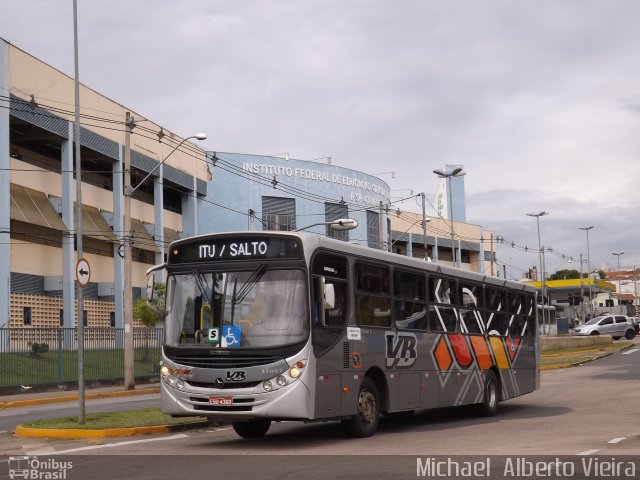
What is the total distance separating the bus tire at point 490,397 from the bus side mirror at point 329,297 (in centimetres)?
674

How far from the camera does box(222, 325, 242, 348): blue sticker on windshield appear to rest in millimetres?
13727

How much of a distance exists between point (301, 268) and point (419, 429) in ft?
15.7

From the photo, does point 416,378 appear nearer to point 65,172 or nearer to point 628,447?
point 628,447

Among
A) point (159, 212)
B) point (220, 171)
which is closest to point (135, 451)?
point (159, 212)

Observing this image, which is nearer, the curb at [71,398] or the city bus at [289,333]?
the city bus at [289,333]

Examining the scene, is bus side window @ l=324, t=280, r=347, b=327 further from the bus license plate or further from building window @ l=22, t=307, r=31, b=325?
building window @ l=22, t=307, r=31, b=325

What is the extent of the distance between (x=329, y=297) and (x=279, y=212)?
51.4 metres

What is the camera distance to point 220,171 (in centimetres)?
6334

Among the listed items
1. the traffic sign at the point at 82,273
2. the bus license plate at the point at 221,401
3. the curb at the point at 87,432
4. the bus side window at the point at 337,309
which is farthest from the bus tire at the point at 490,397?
the traffic sign at the point at 82,273

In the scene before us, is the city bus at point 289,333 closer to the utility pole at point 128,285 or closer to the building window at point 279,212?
the utility pole at point 128,285

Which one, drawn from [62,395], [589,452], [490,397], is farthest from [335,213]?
[589,452]

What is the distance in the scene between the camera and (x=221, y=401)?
44.8 ft

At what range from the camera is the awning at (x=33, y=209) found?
40.2m

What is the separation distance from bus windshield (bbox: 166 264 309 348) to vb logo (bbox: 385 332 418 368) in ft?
8.81
